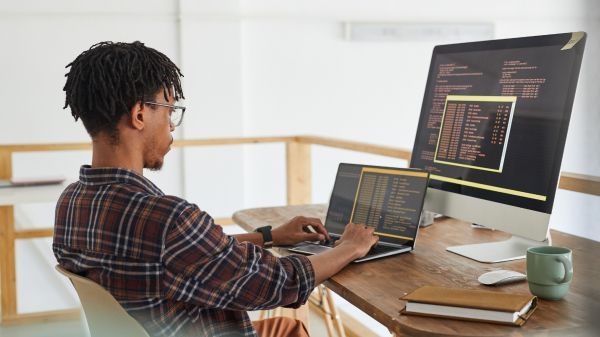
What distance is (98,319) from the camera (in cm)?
112

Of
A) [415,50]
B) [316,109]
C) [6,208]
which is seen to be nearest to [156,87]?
[6,208]

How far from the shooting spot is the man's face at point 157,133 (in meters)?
1.22

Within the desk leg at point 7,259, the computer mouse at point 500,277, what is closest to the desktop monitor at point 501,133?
the computer mouse at point 500,277

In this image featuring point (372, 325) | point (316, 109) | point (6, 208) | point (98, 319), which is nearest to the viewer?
point (98, 319)

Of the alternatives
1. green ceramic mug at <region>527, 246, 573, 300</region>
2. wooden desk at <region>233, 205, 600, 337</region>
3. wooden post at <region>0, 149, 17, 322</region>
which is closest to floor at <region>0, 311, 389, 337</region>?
wooden post at <region>0, 149, 17, 322</region>

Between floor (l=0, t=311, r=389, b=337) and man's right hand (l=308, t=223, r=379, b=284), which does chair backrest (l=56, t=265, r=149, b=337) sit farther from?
floor (l=0, t=311, r=389, b=337)

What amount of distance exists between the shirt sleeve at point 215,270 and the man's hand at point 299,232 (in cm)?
39

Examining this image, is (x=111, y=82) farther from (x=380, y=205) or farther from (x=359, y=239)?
(x=380, y=205)

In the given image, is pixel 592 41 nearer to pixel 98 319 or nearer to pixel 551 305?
pixel 551 305

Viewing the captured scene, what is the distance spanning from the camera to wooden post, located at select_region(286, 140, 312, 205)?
3.69 metres

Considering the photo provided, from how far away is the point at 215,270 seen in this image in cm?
111

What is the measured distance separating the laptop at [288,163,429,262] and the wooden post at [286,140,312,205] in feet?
6.30

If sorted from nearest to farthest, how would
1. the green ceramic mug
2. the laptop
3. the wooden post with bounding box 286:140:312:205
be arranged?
1. the green ceramic mug
2. the laptop
3. the wooden post with bounding box 286:140:312:205

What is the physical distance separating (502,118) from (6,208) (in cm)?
234
